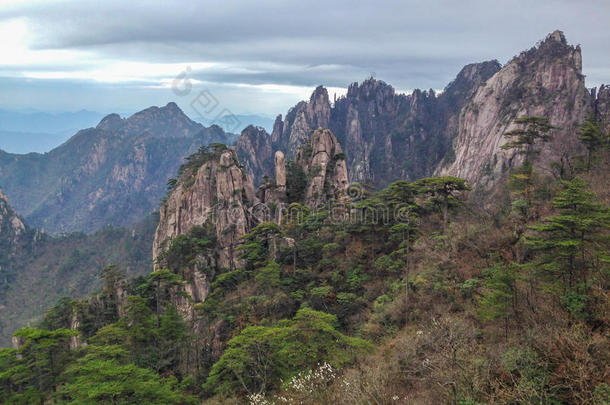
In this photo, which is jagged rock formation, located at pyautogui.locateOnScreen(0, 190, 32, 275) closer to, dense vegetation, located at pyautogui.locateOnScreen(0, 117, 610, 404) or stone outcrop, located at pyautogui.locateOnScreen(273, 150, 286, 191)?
dense vegetation, located at pyautogui.locateOnScreen(0, 117, 610, 404)

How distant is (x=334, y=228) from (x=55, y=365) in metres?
23.3

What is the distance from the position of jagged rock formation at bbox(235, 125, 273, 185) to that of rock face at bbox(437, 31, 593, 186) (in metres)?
65.1

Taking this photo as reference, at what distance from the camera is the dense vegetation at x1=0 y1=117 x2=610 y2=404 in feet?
39.1

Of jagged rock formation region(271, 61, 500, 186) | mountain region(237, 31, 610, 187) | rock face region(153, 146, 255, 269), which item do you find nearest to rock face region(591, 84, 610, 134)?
mountain region(237, 31, 610, 187)

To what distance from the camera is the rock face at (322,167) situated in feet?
159

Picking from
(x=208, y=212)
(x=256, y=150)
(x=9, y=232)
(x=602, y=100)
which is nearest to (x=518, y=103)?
(x=602, y=100)

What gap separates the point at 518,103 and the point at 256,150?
286 ft

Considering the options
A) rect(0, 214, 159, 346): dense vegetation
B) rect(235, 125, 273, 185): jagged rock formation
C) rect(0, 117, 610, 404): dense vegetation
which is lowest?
rect(0, 214, 159, 346): dense vegetation

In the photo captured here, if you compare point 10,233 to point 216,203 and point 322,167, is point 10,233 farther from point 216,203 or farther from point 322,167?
point 322,167

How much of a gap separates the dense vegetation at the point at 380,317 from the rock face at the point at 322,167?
5823mm

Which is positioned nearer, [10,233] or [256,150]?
[10,233]

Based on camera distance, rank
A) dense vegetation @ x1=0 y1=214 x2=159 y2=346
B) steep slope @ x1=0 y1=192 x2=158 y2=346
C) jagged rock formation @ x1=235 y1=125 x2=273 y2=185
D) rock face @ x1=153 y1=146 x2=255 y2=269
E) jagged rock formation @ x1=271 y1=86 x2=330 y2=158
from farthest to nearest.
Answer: jagged rock formation @ x1=271 y1=86 x2=330 y2=158, jagged rock formation @ x1=235 y1=125 x2=273 y2=185, steep slope @ x1=0 y1=192 x2=158 y2=346, dense vegetation @ x1=0 y1=214 x2=159 y2=346, rock face @ x1=153 y1=146 x2=255 y2=269

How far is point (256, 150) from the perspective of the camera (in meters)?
141

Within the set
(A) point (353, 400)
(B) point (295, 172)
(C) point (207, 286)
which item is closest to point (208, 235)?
(C) point (207, 286)
